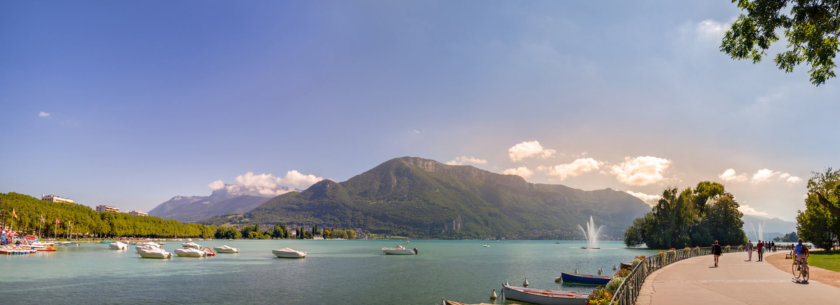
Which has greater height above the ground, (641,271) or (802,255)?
(802,255)

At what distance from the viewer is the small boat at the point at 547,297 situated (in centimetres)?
2787

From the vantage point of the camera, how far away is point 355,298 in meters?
36.3

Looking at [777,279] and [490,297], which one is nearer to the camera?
[777,279]

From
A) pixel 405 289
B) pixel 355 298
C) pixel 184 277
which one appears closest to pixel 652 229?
pixel 405 289

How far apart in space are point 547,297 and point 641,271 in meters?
7.61

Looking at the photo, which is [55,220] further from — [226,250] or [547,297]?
[547,297]

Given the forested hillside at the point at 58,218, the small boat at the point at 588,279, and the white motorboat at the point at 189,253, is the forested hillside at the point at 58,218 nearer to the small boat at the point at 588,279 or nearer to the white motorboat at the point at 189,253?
the white motorboat at the point at 189,253

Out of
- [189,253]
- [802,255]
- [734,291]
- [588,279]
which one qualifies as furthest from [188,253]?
[802,255]

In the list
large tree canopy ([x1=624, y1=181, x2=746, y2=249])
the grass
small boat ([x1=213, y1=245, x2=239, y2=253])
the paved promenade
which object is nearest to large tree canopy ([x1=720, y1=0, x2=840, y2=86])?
the paved promenade

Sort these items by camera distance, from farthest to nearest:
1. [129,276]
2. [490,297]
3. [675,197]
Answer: [675,197]
[129,276]
[490,297]

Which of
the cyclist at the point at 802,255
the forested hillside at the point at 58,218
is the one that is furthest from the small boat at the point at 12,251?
the cyclist at the point at 802,255

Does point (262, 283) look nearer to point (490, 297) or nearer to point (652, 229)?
point (490, 297)

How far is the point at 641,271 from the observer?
24.0m

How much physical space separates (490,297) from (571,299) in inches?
366
